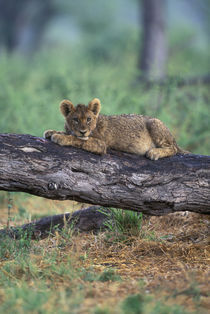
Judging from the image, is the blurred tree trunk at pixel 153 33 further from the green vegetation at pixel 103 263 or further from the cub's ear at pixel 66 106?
the cub's ear at pixel 66 106

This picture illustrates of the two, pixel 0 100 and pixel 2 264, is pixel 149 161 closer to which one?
pixel 2 264

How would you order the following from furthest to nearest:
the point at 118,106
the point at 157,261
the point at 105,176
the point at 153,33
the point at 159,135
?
the point at 153,33, the point at 118,106, the point at 159,135, the point at 157,261, the point at 105,176

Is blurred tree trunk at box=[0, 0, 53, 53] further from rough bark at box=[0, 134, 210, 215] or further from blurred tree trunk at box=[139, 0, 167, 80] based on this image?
rough bark at box=[0, 134, 210, 215]

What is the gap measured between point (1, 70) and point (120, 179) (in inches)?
463

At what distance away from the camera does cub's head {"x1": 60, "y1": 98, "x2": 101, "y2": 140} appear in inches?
211

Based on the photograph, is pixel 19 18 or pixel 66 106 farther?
pixel 19 18

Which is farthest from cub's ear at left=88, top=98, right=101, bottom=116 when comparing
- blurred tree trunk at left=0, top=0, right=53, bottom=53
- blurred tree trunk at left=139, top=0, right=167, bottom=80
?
blurred tree trunk at left=0, top=0, right=53, bottom=53

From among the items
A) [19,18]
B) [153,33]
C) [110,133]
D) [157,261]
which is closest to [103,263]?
[157,261]

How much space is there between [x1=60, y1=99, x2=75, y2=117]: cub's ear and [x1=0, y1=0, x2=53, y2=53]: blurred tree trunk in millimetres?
32467

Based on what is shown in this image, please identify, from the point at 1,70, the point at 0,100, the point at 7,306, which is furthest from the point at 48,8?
the point at 7,306

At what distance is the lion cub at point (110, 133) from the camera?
5113 millimetres

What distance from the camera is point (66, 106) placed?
5562 mm

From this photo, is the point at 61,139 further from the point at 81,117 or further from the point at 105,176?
the point at 105,176

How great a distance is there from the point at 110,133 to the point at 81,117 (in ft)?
1.57
